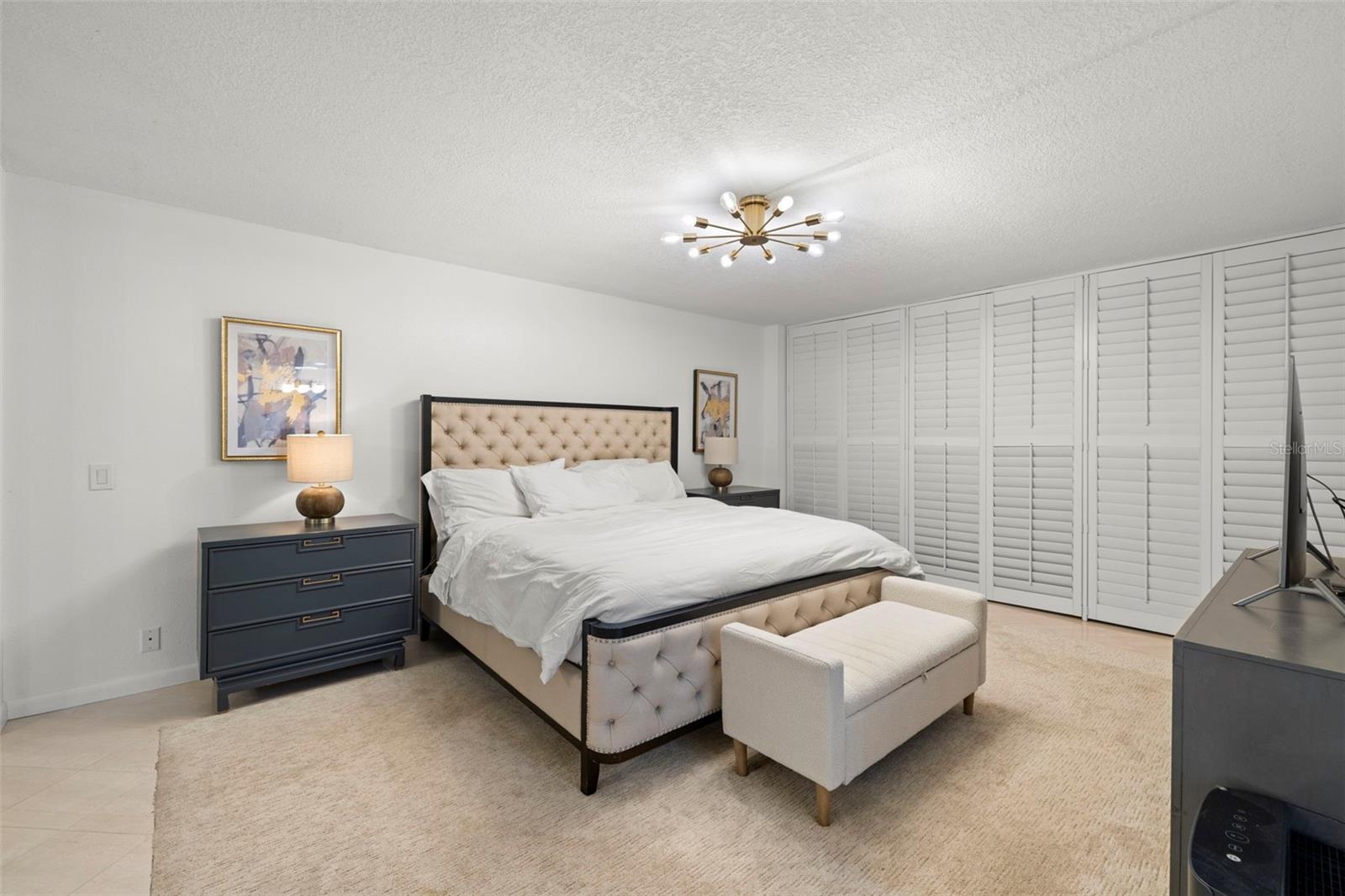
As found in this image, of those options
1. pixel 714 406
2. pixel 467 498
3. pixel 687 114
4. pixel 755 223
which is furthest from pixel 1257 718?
pixel 714 406

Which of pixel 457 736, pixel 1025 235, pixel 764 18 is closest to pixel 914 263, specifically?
pixel 1025 235

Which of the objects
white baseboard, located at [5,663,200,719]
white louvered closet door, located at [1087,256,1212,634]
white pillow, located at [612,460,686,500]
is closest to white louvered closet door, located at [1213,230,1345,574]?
white louvered closet door, located at [1087,256,1212,634]

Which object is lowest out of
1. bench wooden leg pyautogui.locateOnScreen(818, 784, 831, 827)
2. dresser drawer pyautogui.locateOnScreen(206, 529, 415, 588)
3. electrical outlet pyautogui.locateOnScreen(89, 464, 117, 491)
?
bench wooden leg pyautogui.locateOnScreen(818, 784, 831, 827)

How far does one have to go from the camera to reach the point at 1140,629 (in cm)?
383

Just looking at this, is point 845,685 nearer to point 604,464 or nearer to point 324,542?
point 324,542

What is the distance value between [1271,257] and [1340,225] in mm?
281

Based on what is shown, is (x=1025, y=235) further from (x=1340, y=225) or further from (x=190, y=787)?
(x=190, y=787)

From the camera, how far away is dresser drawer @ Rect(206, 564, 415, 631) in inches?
105

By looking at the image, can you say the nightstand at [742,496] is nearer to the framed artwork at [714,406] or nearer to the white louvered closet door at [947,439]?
the framed artwork at [714,406]

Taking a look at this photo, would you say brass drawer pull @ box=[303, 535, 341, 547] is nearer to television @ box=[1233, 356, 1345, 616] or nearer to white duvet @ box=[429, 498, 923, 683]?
white duvet @ box=[429, 498, 923, 683]

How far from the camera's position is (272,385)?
321 cm

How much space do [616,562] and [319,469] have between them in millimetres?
1800

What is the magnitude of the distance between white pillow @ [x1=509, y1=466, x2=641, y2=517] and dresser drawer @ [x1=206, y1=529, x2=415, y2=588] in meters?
0.74

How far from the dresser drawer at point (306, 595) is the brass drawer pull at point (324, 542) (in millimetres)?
150
